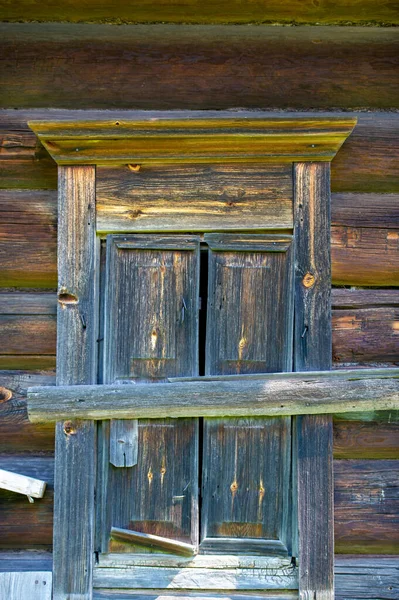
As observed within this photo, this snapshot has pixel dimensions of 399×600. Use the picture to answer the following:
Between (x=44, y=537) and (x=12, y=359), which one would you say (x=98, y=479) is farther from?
(x=12, y=359)

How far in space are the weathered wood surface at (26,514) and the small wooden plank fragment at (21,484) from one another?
0.06 m

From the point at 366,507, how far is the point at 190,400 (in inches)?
32.4

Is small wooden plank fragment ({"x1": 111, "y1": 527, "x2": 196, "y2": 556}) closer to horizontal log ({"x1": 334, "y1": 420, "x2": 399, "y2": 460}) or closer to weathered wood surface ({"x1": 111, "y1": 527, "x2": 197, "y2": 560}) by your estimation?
weathered wood surface ({"x1": 111, "y1": 527, "x2": 197, "y2": 560})

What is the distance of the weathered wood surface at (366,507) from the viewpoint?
2.38 meters

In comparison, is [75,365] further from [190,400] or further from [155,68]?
[155,68]

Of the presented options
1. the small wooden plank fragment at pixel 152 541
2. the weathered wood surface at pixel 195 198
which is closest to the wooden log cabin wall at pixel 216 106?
the weathered wood surface at pixel 195 198

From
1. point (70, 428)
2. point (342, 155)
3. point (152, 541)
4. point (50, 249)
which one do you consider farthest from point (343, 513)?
point (50, 249)

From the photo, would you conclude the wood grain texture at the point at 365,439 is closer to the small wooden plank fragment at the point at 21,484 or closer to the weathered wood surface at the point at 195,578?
the weathered wood surface at the point at 195,578

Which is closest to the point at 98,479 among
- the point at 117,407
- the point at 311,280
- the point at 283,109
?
the point at 117,407

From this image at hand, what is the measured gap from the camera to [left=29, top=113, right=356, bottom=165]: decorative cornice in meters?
2.30

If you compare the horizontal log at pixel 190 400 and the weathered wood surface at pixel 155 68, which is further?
the weathered wood surface at pixel 155 68

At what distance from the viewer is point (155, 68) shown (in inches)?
97.2

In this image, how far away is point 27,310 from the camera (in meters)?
2.42

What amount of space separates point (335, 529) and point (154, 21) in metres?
2.16
